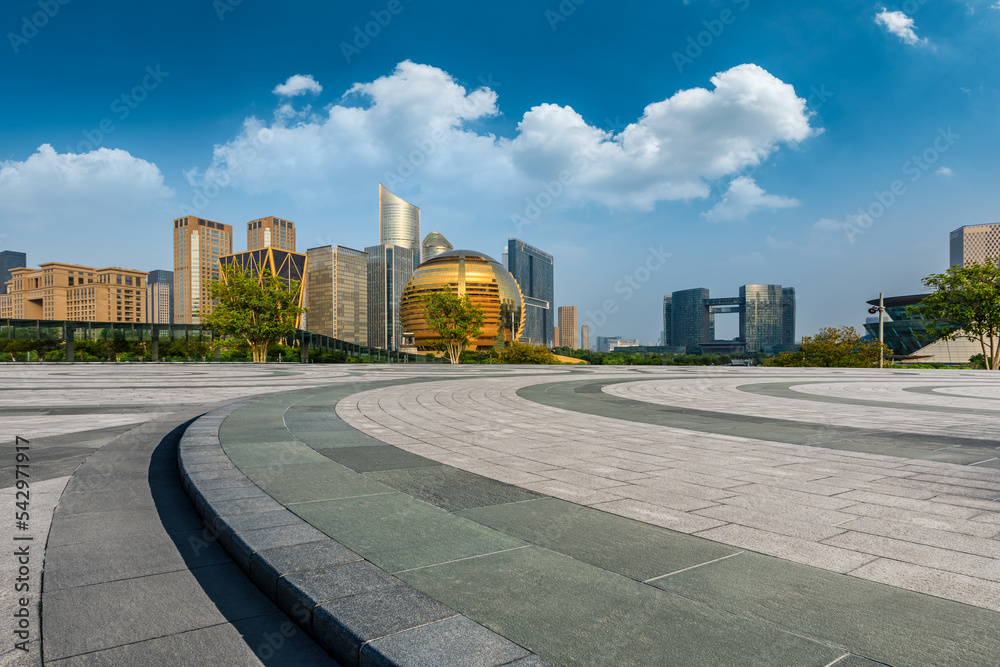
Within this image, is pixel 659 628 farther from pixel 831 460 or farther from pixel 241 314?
pixel 241 314

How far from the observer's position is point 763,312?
195000 millimetres

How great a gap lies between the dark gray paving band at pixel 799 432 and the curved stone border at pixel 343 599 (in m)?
6.58

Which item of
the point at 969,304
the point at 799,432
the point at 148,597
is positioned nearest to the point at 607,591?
the point at 148,597

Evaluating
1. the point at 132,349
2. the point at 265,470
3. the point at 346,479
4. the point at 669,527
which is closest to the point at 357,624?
the point at 669,527

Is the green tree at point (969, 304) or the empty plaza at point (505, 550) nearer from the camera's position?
the empty plaza at point (505, 550)

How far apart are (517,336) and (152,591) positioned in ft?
443

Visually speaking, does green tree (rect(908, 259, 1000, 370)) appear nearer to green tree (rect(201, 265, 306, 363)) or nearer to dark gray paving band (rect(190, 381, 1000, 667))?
dark gray paving band (rect(190, 381, 1000, 667))


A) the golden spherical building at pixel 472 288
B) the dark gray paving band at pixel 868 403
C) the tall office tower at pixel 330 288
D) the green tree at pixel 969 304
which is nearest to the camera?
the dark gray paving band at pixel 868 403

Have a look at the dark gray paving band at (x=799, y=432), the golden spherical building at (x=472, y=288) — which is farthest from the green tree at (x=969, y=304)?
the golden spherical building at (x=472, y=288)

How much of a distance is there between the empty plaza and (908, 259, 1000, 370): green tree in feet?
120

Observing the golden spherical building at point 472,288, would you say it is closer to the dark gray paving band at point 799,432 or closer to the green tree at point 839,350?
the green tree at point 839,350

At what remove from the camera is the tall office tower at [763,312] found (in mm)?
194250

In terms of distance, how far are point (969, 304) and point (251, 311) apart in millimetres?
49779

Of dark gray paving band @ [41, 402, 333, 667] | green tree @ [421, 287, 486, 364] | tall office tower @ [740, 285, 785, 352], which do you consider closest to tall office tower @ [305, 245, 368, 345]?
tall office tower @ [740, 285, 785, 352]
